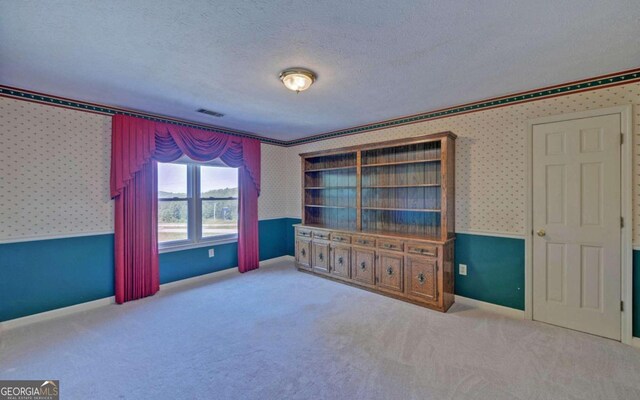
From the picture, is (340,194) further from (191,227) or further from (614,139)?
(614,139)

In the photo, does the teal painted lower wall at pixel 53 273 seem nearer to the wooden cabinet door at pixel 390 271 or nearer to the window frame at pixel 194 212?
the window frame at pixel 194 212

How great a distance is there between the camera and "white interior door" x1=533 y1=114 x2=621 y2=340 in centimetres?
266

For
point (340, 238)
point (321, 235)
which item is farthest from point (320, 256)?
point (340, 238)

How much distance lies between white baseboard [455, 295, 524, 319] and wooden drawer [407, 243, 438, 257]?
2.54ft

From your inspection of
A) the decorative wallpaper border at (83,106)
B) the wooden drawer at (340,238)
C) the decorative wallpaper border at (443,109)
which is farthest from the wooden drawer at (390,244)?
the decorative wallpaper border at (83,106)

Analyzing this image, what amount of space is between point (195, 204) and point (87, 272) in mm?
1576

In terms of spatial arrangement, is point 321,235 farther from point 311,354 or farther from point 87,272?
point 87,272

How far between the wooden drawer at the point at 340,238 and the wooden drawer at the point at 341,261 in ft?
0.30

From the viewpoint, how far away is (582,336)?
2715mm

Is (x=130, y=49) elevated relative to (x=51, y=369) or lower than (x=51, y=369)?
elevated

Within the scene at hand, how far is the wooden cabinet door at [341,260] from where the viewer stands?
13.8 ft

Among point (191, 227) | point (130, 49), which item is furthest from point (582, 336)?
point (191, 227)

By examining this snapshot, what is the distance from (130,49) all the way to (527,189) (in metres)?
3.95

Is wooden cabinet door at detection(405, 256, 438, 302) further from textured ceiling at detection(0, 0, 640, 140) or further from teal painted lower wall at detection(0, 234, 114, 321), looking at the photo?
teal painted lower wall at detection(0, 234, 114, 321)
